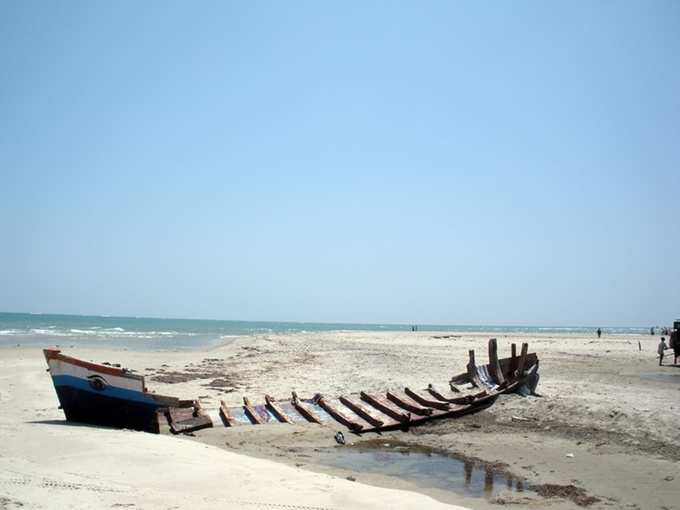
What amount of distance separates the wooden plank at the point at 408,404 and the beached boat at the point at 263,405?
0.02m

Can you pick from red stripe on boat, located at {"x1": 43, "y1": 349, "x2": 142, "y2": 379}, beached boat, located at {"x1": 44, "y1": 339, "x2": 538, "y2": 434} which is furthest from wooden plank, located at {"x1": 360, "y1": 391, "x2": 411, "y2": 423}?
red stripe on boat, located at {"x1": 43, "y1": 349, "x2": 142, "y2": 379}

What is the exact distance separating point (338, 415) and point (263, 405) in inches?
82.8

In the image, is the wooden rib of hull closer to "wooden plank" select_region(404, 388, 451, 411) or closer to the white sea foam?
"wooden plank" select_region(404, 388, 451, 411)

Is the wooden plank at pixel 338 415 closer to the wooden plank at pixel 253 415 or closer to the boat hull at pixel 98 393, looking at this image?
the wooden plank at pixel 253 415

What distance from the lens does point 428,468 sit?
8.42 m

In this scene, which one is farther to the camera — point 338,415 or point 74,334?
point 74,334

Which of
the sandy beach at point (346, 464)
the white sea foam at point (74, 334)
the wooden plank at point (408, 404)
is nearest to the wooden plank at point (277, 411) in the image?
the sandy beach at point (346, 464)

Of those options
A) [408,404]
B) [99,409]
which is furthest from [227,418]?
[408,404]

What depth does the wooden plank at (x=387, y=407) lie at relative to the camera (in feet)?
37.6

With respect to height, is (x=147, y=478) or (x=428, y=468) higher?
(x=147, y=478)

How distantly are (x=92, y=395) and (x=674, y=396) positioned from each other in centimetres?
1499

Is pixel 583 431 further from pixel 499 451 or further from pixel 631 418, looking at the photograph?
pixel 499 451

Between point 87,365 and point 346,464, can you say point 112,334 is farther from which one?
point 346,464

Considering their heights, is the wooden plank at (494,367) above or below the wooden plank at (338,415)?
above
